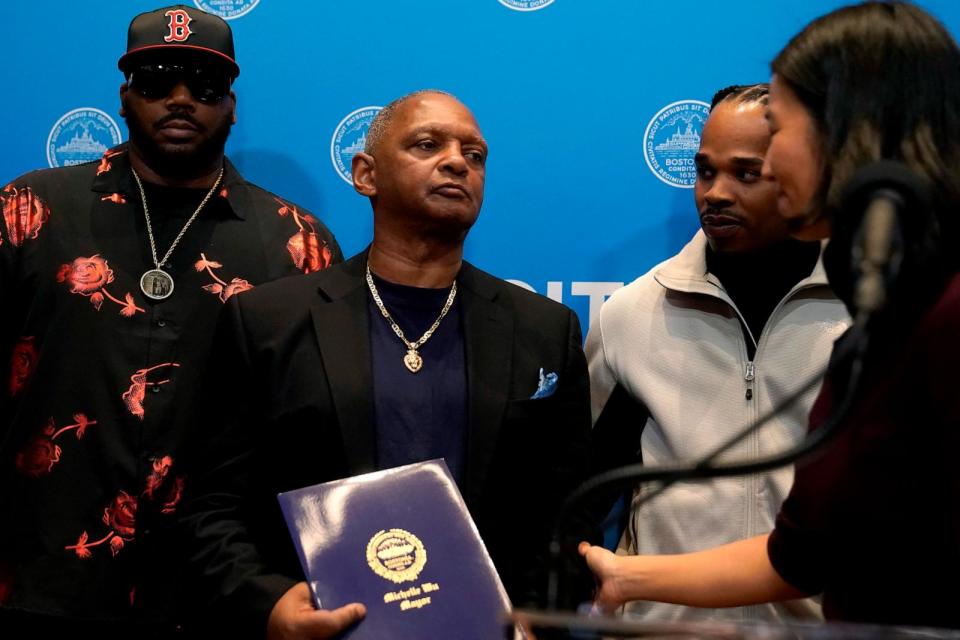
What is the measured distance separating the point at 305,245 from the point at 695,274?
0.89 m

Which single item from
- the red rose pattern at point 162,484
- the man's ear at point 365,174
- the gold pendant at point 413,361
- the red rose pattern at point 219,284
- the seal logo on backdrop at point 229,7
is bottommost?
the red rose pattern at point 162,484

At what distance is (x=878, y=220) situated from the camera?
3.46 ft

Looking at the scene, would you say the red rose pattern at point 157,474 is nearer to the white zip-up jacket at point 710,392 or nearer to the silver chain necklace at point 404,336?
the silver chain necklace at point 404,336

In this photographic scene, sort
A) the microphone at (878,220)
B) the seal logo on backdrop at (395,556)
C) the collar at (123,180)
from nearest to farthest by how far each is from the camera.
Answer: the microphone at (878,220) < the seal logo on backdrop at (395,556) < the collar at (123,180)

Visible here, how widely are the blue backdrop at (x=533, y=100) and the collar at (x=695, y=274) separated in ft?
1.21

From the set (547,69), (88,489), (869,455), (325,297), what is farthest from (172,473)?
(869,455)

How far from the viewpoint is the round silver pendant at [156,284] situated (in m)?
2.43

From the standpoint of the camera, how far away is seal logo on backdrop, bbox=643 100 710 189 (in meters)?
2.80

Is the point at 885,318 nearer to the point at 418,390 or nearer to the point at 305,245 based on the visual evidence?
the point at 418,390

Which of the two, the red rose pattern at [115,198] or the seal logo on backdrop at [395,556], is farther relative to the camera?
the red rose pattern at [115,198]

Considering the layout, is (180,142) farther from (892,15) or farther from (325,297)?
(892,15)

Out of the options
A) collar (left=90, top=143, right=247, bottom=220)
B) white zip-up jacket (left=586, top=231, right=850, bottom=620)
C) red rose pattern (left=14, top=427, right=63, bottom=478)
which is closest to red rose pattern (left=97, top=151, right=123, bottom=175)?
collar (left=90, top=143, right=247, bottom=220)

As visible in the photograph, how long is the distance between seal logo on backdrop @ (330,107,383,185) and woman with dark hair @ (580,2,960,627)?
5.19 ft

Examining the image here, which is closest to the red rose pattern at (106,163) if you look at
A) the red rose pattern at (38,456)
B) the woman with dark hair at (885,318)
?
the red rose pattern at (38,456)
